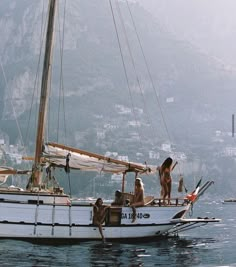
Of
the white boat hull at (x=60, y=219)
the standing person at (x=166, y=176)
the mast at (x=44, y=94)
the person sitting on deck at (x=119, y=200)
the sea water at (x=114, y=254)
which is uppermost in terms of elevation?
the mast at (x=44, y=94)

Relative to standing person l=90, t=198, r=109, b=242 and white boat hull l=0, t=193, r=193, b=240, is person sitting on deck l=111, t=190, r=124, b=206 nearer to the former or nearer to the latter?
white boat hull l=0, t=193, r=193, b=240

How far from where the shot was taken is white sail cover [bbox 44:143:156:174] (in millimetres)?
33094

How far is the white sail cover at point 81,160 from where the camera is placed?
109 ft

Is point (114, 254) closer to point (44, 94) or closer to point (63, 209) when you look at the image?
point (63, 209)

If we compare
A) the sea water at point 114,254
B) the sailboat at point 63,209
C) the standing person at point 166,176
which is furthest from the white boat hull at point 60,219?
the standing person at point 166,176

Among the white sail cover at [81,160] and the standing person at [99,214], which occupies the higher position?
the white sail cover at [81,160]

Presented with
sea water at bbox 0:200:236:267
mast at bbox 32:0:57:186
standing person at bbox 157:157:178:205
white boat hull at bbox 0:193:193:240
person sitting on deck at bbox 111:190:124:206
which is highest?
mast at bbox 32:0:57:186

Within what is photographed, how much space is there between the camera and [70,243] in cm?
3075

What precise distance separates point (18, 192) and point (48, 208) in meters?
1.83

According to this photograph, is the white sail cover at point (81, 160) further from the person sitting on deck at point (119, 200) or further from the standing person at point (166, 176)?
the standing person at point (166, 176)

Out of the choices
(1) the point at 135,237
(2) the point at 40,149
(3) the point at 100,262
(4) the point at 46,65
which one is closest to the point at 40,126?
(2) the point at 40,149

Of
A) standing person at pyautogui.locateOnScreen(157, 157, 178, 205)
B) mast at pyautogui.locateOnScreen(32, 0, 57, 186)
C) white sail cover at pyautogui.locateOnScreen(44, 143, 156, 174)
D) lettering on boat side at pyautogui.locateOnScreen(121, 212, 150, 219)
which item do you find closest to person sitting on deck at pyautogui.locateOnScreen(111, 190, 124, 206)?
lettering on boat side at pyautogui.locateOnScreen(121, 212, 150, 219)

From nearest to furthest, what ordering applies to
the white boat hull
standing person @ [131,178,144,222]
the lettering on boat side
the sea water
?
the sea water → the white boat hull → the lettering on boat side → standing person @ [131,178,144,222]

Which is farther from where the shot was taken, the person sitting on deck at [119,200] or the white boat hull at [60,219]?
the person sitting on deck at [119,200]
